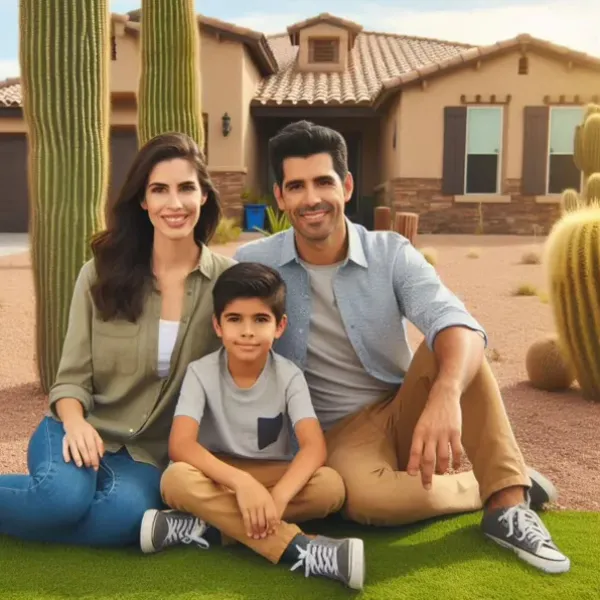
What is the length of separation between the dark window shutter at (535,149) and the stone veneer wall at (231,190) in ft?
17.5

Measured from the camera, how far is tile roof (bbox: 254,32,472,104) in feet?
55.0

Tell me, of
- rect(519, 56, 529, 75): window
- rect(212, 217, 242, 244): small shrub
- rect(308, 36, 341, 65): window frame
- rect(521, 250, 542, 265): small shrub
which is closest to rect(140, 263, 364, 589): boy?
rect(521, 250, 542, 265): small shrub

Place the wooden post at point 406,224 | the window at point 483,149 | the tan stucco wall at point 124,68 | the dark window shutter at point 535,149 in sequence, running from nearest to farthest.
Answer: the wooden post at point 406,224, the dark window shutter at point 535,149, the window at point 483,149, the tan stucco wall at point 124,68

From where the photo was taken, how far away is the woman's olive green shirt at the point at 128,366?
3154 millimetres

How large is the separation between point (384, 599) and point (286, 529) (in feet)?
1.32

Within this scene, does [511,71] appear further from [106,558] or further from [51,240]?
[106,558]

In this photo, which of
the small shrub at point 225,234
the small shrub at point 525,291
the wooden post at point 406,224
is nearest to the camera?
the small shrub at point 525,291

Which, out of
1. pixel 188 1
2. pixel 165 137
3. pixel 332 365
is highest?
pixel 188 1

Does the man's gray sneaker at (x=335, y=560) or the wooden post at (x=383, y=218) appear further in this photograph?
the wooden post at (x=383, y=218)

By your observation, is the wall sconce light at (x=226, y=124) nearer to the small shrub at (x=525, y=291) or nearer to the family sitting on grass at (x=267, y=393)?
the small shrub at (x=525, y=291)

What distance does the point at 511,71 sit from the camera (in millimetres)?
15734

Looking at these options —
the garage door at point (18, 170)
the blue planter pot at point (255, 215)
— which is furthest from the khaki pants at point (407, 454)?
the garage door at point (18, 170)

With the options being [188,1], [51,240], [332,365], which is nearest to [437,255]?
[188,1]

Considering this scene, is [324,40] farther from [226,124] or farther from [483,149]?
[483,149]
